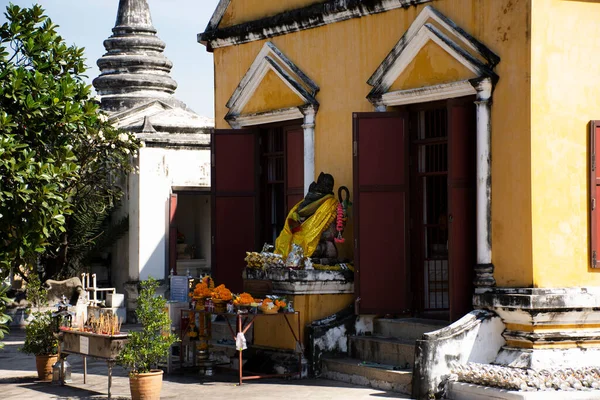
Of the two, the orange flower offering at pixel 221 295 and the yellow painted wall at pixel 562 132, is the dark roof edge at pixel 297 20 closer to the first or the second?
the yellow painted wall at pixel 562 132

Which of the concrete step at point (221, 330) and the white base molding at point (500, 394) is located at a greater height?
the concrete step at point (221, 330)

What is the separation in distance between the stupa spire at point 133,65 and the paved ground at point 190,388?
9.54 meters

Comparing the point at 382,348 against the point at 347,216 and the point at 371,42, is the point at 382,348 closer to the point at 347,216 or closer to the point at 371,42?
the point at 347,216

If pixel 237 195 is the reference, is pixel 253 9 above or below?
above

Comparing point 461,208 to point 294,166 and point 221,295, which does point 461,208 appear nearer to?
point 221,295

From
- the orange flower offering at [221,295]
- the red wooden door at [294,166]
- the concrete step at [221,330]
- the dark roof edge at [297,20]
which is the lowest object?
the concrete step at [221,330]

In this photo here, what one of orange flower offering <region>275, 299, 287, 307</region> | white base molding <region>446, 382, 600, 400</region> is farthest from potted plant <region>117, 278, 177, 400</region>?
white base molding <region>446, 382, 600, 400</region>

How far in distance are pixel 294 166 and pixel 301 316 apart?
8.20ft

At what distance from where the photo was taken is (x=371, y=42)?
12.8 m

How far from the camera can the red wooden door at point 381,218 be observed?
39.8 feet

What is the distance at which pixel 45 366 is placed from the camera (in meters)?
12.5

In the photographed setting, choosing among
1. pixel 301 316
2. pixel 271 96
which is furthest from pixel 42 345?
pixel 271 96

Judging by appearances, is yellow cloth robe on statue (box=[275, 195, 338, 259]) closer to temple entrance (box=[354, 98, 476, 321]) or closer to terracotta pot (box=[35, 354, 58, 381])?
temple entrance (box=[354, 98, 476, 321])

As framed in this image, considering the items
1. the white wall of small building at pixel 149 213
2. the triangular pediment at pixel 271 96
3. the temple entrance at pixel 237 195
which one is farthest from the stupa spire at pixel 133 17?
the temple entrance at pixel 237 195
